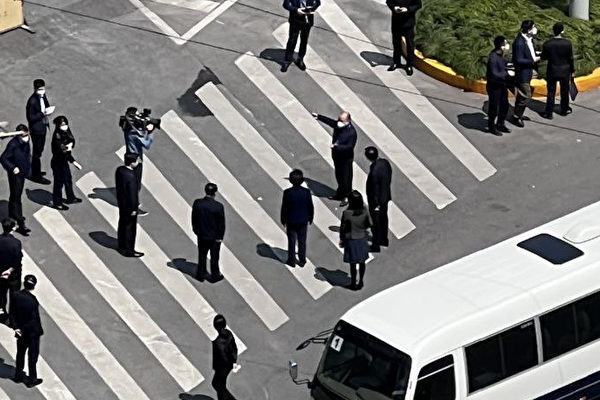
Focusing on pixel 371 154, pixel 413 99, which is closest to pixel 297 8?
pixel 413 99

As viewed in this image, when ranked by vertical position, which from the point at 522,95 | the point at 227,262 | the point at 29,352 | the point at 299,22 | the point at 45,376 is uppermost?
the point at 299,22

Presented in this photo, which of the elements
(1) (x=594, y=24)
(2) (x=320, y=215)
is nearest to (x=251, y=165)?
(2) (x=320, y=215)

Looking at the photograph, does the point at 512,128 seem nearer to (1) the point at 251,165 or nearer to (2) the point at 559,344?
(1) the point at 251,165

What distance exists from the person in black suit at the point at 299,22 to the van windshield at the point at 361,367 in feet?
31.1

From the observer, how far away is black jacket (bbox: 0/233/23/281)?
20.5 metres

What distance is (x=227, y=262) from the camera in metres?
22.6

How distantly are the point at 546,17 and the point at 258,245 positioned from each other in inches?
301

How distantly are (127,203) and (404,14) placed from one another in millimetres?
6706

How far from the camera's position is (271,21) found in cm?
2814

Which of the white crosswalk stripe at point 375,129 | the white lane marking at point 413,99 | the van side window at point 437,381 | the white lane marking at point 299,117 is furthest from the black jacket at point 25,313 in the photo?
the white lane marking at point 413,99

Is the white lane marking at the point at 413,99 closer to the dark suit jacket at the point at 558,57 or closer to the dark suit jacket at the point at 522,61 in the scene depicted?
the dark suit jacket at the point at 522,61

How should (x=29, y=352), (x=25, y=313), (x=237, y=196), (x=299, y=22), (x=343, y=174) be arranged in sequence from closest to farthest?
(x=25, y=313)
(x=29, y=352)
(x=343, y=174)
(x=237, y=196)
(x=299, y=22)

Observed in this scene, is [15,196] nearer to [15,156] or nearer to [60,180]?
[15,156]

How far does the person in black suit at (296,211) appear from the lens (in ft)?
71.3
